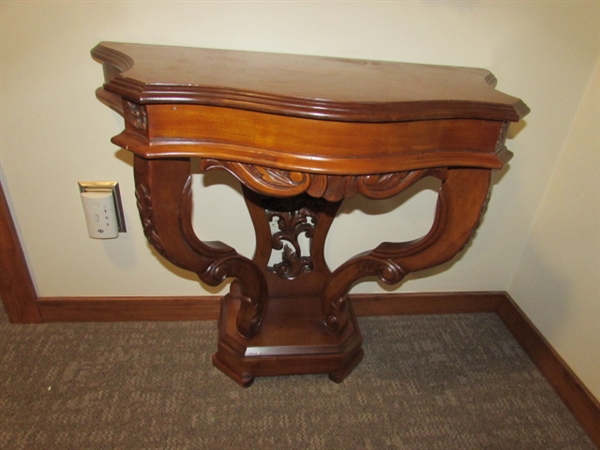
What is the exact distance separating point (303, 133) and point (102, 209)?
0.63m

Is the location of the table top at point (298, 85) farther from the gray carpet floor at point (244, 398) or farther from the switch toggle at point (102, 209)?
the gray carpet floor at point (244, 398)

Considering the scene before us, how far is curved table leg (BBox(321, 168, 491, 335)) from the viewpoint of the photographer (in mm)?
688

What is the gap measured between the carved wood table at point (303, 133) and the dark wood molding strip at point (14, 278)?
476 mm

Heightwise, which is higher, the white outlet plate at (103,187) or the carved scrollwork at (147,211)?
the carved scrollwork at (147,211)

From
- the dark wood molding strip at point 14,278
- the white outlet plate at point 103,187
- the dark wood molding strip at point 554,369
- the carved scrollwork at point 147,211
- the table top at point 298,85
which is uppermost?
the table top at point 298,85

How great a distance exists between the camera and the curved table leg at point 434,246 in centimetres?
69

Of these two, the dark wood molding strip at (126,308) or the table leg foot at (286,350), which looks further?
the dark wood molding strip at (126,308)

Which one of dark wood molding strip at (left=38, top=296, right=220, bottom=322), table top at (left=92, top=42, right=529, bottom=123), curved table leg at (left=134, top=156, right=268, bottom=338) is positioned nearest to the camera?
table top at (left=92, top=42, right=529, bottom=123)

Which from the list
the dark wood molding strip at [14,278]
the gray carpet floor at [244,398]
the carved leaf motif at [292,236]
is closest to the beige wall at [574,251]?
the gray carpet floor at [244,398]

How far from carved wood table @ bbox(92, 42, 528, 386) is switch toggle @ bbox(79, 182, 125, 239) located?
0.28m

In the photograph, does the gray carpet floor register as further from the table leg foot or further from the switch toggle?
the switch toggle

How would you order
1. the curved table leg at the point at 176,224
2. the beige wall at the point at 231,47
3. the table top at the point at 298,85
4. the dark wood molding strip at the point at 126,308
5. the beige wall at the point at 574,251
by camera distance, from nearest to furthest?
the table top at the point at 298,85 < the curved table leg at the point at 176,224 < the beige wall at the point at 231,47 < the beige wall at the point at 574,251 < the dark wood molding strip at the point at 126,308

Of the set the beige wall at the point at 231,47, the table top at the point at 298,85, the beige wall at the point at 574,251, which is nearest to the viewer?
the table top at the point at 298,85

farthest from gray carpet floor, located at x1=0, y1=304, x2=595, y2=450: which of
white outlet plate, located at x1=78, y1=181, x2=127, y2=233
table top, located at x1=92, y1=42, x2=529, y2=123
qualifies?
table top, located at x1=92, y1=42, x2=529, y2=123
